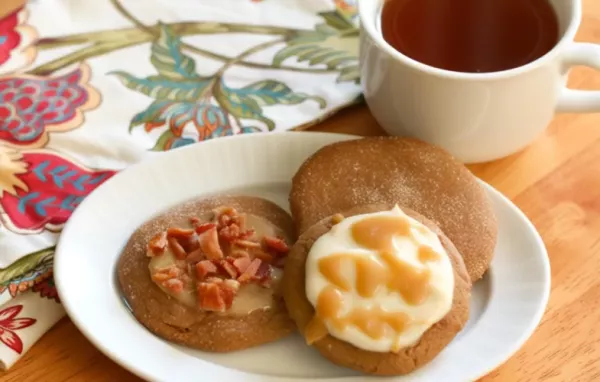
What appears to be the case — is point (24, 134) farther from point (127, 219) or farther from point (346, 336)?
point (346, 336)

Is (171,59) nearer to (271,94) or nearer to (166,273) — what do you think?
(271,94)

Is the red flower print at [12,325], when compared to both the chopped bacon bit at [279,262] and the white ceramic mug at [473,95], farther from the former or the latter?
the white ceramic mug at [473,95]

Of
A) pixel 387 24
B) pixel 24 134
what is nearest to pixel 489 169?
pixel 387 24

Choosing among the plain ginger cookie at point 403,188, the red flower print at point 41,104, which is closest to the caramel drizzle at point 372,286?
the plain ginger cookie at point 403,188

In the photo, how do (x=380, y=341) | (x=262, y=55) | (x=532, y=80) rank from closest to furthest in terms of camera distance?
(x=380, y=341), (x=532, y=80), (x=262, y=55)

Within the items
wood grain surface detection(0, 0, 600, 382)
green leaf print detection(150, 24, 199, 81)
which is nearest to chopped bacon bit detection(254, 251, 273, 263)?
wood grain surface detection(0, 0, 600, 382)

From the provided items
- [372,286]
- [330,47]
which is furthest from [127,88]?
[372,286]
